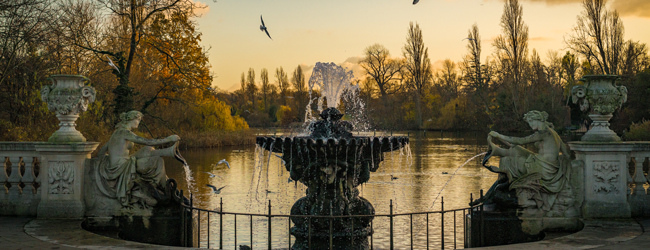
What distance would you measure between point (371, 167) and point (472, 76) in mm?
55224

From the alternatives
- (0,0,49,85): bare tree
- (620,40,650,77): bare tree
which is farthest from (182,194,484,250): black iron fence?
(620,40,650,77): bare tree

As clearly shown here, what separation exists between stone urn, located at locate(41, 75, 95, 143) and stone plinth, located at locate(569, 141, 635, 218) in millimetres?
6762

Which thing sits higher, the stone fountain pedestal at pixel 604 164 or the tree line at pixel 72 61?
the tree line at pixel 72 61

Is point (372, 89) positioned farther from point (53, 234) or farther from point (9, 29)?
point (53, 234)

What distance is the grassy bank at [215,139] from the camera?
114ft

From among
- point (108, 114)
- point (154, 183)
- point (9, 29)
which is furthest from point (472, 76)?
point (154, 183)

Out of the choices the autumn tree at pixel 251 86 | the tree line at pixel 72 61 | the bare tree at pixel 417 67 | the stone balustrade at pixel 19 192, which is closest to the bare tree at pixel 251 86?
the autumn tree at pixel 251 86

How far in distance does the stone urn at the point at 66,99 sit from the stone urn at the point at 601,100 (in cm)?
667

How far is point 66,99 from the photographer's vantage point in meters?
7.38

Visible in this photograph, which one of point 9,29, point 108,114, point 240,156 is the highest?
point 9,29

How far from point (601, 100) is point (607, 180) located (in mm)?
1056

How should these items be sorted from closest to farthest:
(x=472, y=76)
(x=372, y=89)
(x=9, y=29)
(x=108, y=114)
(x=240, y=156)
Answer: (x=9, y=29) → (x=108, y=114) → (x=240, y=156) → (x=472, y=76) → (x=372, y=89)

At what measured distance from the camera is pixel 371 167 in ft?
27.4

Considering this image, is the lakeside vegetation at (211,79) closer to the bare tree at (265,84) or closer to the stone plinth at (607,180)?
the bare tree at (265,84)
